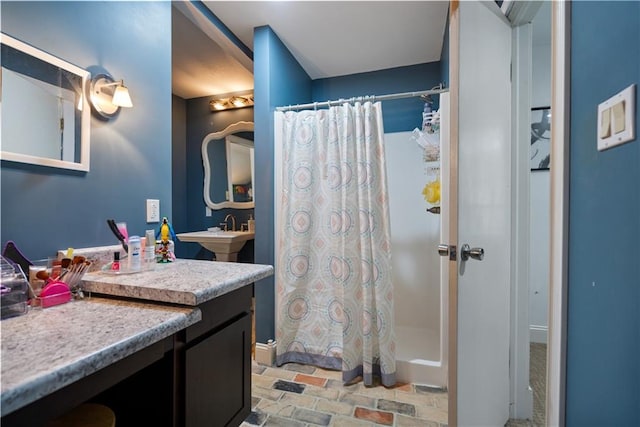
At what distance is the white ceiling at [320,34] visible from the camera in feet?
6.41

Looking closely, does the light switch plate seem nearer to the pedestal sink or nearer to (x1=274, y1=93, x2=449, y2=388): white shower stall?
(x1=274, y1=93, x2=449, y2=388): white shower stall

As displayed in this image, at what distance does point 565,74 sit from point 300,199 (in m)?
1.57

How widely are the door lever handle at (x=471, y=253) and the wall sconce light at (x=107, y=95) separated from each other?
1556mm

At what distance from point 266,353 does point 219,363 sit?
3.65 feet

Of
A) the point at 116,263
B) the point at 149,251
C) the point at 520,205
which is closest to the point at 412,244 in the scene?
the point at 520,205

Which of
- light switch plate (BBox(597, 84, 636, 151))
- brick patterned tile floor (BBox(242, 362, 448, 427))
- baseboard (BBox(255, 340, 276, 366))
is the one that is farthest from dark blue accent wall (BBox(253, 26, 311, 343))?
light switch plate (BBox(597, 84, 636, 151))

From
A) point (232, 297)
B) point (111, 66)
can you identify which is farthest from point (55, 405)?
point (111, 66)

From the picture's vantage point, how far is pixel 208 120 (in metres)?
3.48

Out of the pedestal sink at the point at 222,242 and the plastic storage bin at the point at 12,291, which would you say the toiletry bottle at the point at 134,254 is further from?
the pedestal sink at the point at 222,242

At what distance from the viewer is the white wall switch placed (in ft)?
4.82

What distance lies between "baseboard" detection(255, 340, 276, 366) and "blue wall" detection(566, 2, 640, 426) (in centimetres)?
175

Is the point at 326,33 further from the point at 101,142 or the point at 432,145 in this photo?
the point at 101,142

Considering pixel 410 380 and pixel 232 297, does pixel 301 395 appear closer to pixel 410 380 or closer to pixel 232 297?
pixel 410 380

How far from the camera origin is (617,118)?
57cm
